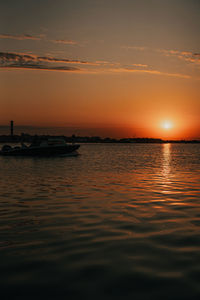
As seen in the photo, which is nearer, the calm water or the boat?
the calm water

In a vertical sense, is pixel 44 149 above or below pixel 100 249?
above

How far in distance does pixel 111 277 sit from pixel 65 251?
1.68 meters

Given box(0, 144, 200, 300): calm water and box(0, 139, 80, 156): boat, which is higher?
box(0, 139, 80, 156): boat

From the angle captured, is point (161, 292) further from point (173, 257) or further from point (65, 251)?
point (65, 251)

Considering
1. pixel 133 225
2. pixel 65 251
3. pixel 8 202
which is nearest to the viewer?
pixel 65 251

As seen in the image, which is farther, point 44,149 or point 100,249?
point 44,149

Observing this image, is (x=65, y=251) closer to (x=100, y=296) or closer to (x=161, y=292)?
(x=100, y=296)

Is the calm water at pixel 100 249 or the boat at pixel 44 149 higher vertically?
the boat at pixel 44 149

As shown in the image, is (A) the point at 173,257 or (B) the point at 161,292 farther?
(A) the point at 173,257

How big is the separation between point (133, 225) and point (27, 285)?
4624mm

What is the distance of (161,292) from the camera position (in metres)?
4.89

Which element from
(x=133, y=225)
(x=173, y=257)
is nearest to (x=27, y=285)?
(x=173, y=257)

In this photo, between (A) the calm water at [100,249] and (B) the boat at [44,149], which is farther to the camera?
(B) the boat at [44,149]

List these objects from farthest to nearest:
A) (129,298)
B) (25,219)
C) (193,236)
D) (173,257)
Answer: (25,219) < (193,236) < (173,257) < (129,298)
